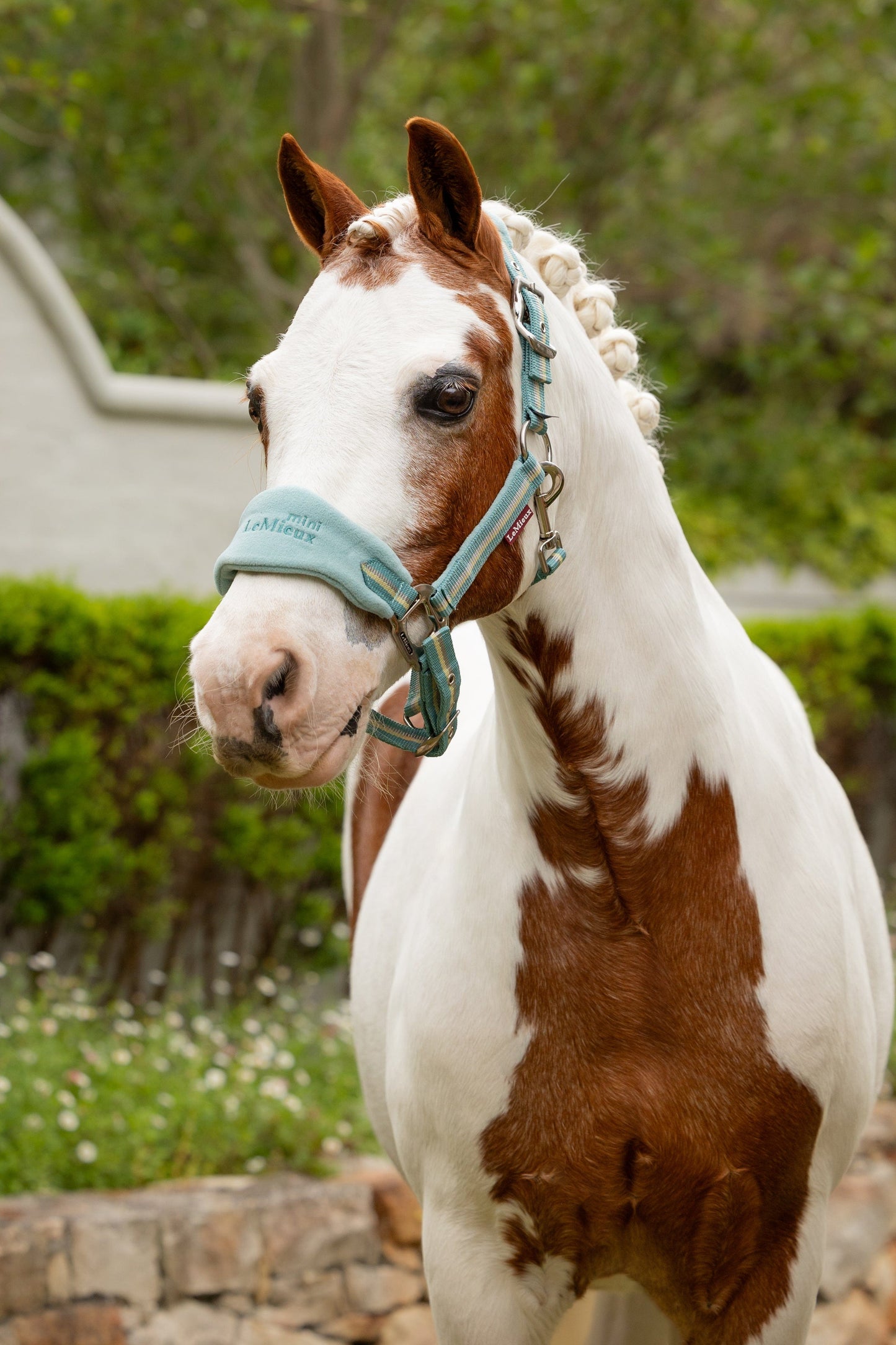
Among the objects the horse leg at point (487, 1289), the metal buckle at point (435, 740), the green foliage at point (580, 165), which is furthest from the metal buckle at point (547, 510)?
the green foliage at point (580, 165)

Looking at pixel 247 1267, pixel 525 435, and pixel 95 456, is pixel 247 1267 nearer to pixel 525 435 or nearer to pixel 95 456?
pixel 525 435

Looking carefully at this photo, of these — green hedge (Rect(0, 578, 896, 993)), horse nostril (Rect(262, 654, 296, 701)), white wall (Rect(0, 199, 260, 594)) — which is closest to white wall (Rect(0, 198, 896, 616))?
white wall (Rect(0, 199, 260, 594))

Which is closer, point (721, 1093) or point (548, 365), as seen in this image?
point (548, 365)

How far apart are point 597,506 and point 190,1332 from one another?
8.94 feet

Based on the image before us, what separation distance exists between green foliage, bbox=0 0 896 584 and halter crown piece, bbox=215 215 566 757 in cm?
703

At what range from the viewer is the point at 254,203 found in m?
9.48

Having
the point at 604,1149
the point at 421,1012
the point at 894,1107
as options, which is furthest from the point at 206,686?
the point at 894,1107

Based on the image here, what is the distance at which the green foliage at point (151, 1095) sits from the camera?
145 inches

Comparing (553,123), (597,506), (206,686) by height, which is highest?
(553,123)

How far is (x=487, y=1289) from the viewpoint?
1936 millimetres

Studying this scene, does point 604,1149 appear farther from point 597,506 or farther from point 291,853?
point 291,853

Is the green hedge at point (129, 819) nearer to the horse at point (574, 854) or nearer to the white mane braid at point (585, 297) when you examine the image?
the horse at point (574, 854)

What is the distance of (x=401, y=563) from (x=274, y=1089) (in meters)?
2.99

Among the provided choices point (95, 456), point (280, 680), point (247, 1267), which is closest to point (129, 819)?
point (247, 1267)
